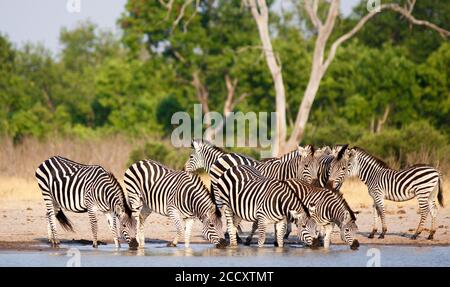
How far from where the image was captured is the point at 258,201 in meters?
12.6

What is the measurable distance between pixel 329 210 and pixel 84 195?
3.02 metres

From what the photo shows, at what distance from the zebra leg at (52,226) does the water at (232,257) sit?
22 centimetres

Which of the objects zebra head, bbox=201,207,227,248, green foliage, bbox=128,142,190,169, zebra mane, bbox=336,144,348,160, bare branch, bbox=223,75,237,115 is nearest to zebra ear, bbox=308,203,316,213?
zebra head, bbox=201,207,227,248

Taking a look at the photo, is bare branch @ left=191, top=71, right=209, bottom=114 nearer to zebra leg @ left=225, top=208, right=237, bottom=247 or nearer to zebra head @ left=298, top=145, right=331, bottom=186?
zebra head @ left=298, top=145, right=331, bottom=186

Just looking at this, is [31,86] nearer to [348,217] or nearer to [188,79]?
[188,79]

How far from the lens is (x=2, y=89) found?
3666cm

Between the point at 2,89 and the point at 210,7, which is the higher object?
the point at 210,7

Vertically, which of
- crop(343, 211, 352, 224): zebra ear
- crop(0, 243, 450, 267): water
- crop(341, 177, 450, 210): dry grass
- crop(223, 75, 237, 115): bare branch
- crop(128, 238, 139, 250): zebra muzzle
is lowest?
crop(0, 243, 450, 267): water

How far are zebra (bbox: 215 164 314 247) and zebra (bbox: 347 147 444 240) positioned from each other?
174 cm

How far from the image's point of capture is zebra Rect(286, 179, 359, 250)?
12258 mm
